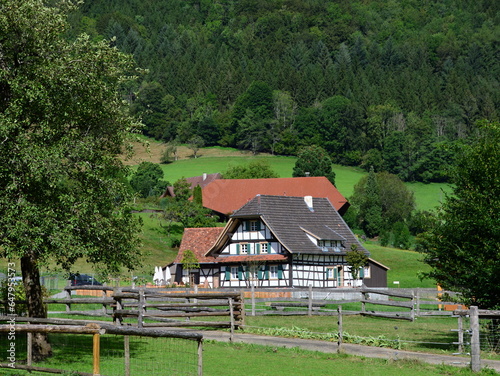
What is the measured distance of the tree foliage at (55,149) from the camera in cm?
1864

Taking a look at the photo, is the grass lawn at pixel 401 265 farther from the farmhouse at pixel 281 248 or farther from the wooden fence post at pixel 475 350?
the wooden fence post at pixel 475 350

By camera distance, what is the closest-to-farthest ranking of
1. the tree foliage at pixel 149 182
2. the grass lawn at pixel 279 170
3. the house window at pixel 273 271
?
1. the house window at pixel 273 271
2. the tree foliage at pixel 149 182
3. the grass lawn at pixel 279 170

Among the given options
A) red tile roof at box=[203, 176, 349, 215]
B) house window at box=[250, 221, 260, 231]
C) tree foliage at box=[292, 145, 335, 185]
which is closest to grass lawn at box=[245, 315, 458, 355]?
house window at box=[250, 221, 260, 231]

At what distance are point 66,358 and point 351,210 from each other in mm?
99646

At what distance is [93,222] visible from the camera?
1978 centimetres

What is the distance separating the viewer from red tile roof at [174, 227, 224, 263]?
223 ft

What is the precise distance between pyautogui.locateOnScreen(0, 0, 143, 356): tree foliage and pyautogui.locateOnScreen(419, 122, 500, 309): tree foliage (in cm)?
1021

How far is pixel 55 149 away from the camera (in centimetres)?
1881

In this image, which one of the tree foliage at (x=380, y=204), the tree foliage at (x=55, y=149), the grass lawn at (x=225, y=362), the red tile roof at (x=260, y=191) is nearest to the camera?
the grass lawn at (x=225, y=362)

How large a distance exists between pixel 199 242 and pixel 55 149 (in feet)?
169

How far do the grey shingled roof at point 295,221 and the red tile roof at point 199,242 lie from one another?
652 centimetres

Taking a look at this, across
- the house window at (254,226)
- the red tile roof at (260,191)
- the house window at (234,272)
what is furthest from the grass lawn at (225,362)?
the red tile roof at (260,191)

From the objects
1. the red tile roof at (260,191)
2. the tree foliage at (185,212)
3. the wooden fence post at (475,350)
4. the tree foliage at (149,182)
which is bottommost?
the wooden fence post at (475,350)

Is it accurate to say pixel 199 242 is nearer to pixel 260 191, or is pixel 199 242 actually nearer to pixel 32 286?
pixel 260 191
